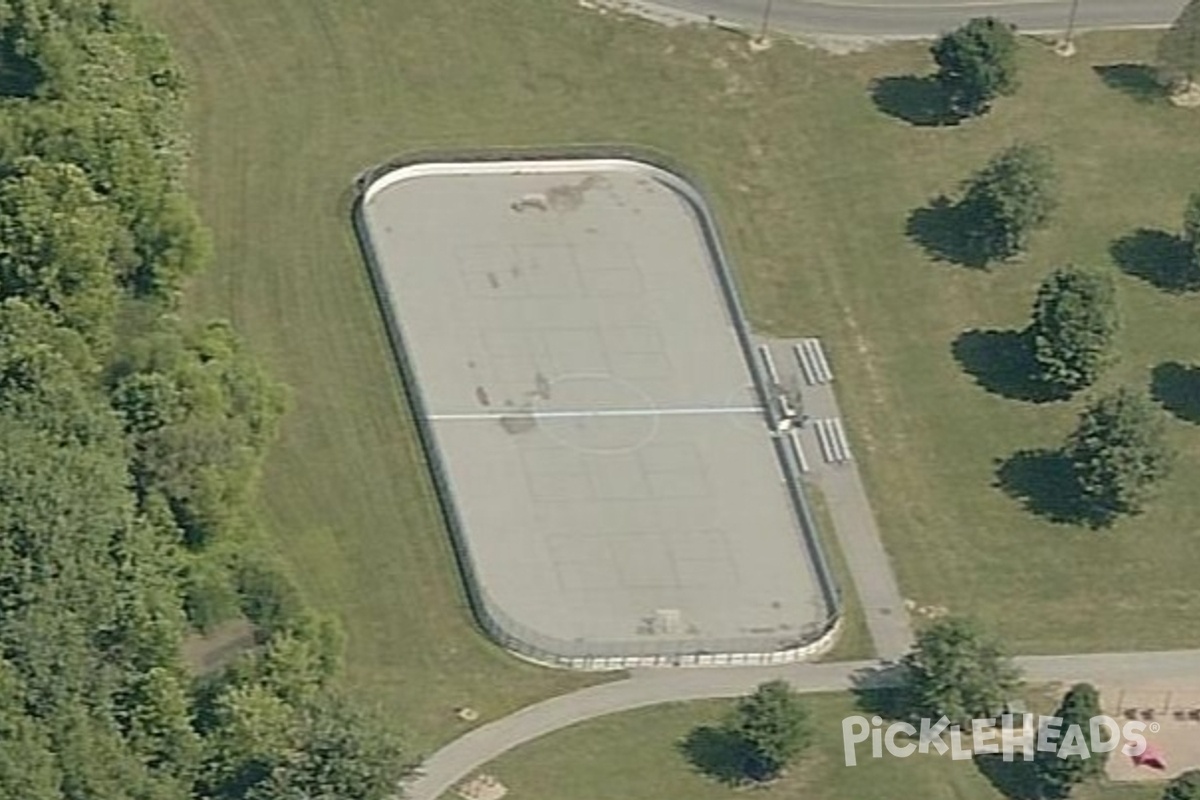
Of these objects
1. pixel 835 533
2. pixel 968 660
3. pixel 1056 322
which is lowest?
pixel 968 660

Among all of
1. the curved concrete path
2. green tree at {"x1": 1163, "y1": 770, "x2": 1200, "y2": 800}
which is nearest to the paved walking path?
the curved concrete path

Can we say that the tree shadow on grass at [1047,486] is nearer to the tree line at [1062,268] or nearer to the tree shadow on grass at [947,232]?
the tree line at [1062,268]

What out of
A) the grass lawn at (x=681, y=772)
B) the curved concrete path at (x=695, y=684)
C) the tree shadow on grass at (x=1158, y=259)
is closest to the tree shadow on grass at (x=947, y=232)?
the tree shadow on grass at (x=1158, y=259)

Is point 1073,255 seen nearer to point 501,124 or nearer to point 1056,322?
point 1056,322

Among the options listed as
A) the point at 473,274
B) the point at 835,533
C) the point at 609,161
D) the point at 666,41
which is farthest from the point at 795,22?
the point at 835,533

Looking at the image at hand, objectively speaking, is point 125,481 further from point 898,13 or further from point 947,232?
point 898,13

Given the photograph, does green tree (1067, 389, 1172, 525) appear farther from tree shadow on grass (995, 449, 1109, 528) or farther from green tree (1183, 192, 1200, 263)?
green tree (1183, 192, 1200, 263)
